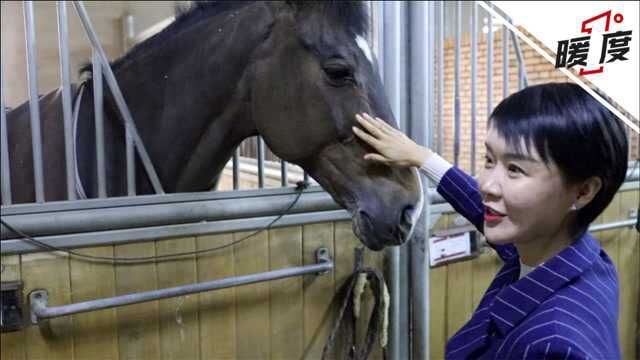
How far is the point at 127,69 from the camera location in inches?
54.9

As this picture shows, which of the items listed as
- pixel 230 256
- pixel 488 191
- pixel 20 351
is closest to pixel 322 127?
pixel 230 256

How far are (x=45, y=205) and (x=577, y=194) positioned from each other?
→ 0.93m

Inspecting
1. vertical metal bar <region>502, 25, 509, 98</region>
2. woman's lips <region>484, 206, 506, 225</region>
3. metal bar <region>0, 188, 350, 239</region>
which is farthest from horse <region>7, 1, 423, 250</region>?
vertical metal bar <region>502, 25, 509, 98</region>

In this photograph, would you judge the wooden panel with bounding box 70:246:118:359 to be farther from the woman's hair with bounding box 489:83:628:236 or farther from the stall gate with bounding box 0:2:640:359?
the woman's hair with bounding box 489:83:628:236

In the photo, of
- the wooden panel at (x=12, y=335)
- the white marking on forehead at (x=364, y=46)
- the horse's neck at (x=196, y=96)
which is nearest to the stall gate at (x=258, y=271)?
the wooden panel at (x=12, y=335)

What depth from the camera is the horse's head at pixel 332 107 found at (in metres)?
1.14

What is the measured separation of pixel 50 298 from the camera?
1.11 m

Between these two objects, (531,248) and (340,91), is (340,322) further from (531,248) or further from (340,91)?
(531,248)

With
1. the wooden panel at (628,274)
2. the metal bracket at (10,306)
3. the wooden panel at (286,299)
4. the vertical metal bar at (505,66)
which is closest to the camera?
the metal bracket at (10,306)

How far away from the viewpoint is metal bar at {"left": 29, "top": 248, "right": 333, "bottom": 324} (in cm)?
106

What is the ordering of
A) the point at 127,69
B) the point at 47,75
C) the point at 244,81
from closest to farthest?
the point at 244,81
the point at 127,69
the point at 47,75

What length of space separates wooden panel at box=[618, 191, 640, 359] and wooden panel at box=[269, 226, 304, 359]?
125cm

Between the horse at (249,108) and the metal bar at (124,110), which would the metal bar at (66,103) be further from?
the horse at (249,108)

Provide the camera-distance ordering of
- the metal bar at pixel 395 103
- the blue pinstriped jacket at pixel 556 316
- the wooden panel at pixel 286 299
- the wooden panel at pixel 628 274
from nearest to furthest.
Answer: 1. the blue pinstriped jacket at pixel 556 316
2. the wooden panel at pixel 286 299
3. the metal bar at pixel 395 103
4. the wooden panel at pixel 628 274
